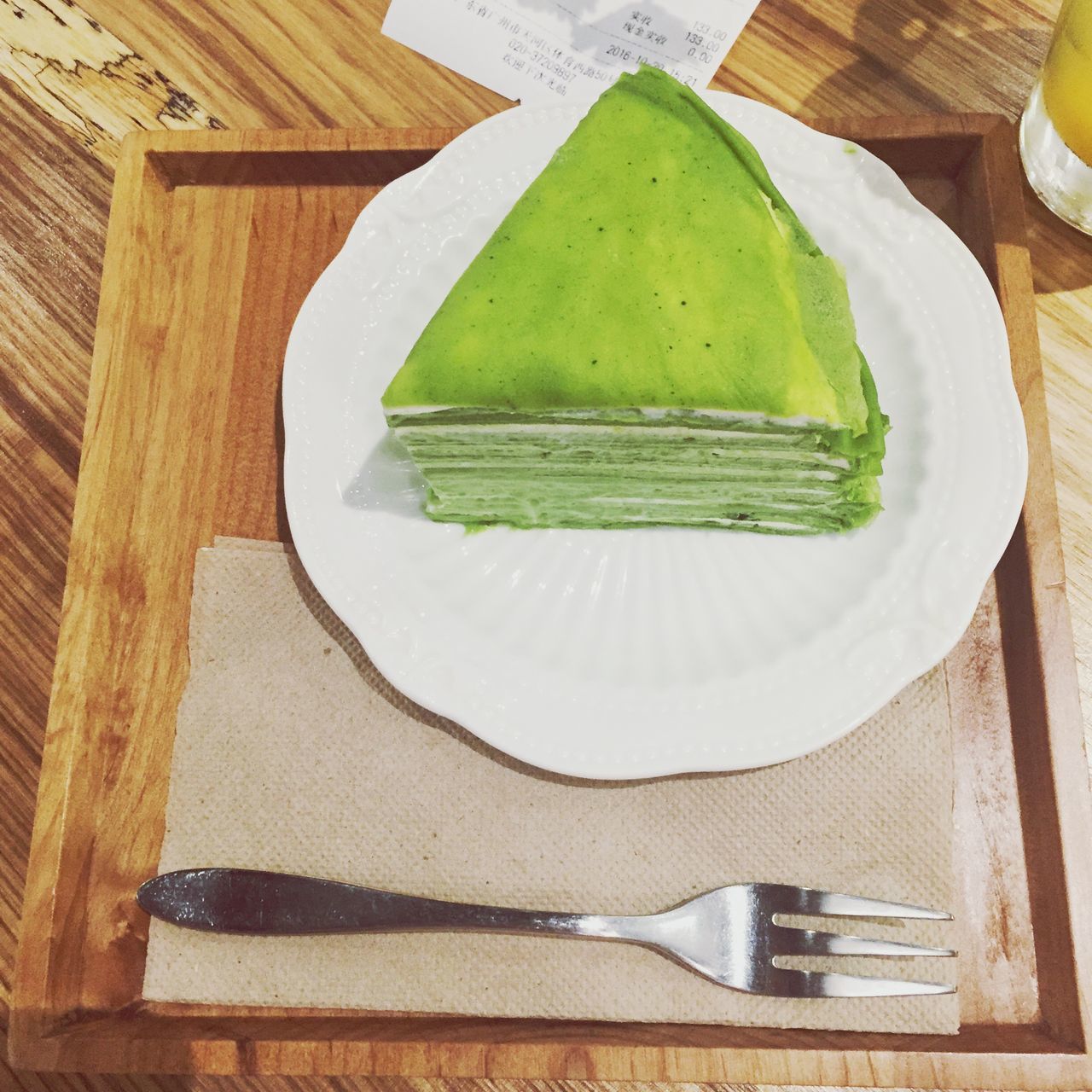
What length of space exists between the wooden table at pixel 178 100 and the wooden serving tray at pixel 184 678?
19 centimetres

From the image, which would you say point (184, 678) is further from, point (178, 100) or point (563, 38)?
point (563, 38)

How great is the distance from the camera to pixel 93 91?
6.05 ft

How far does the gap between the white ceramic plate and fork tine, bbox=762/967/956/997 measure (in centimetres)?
30

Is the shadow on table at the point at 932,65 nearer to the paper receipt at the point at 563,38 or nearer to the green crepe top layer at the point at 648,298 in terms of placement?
the paper receipt at the point at 563,38

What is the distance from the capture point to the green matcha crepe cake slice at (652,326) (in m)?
1.20

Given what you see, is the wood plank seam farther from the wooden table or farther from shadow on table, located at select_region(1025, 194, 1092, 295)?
shadow on table, located at select_region(1025, 194, 1092, 295)

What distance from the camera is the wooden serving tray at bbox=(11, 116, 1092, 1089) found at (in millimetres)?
1225

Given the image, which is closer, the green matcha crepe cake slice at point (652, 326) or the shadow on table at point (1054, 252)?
the green matcha crepe cake slice at point (652, 326)

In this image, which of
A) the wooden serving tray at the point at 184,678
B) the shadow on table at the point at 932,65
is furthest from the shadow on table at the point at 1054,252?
the shadow on table at the point at 932,65

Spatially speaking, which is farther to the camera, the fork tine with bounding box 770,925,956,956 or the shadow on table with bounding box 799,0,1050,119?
the shadow on table with bounding box 799,0,1050,119

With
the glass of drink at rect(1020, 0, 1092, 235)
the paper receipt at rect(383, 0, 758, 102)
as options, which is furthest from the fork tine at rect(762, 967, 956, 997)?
the paper receipt at rect(383, 0, 758, 102)

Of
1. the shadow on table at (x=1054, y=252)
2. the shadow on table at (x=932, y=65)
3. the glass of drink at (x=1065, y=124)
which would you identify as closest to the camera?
the glass of drink at (x=1065, y=124)

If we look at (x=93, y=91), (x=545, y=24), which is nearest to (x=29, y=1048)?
(x=93, y=91)

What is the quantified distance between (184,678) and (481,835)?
542mm
